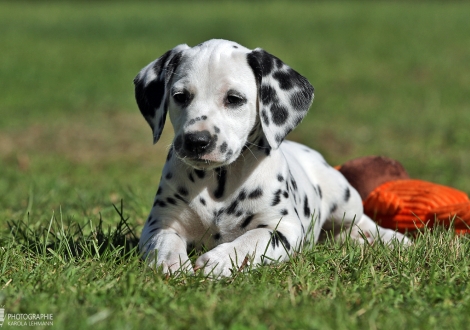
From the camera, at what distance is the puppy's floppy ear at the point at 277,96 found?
14.8 ft

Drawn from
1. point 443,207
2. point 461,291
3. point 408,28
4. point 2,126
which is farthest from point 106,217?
point 408,28

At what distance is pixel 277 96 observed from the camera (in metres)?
4.57

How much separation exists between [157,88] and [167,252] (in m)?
1.18

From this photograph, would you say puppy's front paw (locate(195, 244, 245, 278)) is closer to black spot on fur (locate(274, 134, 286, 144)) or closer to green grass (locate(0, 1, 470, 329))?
green grass (locate(0, 1, 470, 329))

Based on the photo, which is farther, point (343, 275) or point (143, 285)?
point (343, 275)

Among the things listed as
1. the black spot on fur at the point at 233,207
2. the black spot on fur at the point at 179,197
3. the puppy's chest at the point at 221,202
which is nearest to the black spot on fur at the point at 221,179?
the puppy's chest at the point at 221,202

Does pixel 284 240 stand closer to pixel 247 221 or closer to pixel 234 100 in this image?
pixel 247 221

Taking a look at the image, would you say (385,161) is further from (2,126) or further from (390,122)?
(2,126)

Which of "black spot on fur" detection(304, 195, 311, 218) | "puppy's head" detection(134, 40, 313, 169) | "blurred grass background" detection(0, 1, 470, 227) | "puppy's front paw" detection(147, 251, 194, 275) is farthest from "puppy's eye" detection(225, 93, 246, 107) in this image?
"blurred grass background" detection(0, 1, 470, 227)

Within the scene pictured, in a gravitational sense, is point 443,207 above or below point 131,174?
above

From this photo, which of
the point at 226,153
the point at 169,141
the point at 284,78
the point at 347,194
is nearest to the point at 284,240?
the point at 226,153

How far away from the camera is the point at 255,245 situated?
427cm

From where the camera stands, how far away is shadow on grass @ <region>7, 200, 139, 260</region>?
420 centimetres

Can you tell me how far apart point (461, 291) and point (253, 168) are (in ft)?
5.41
